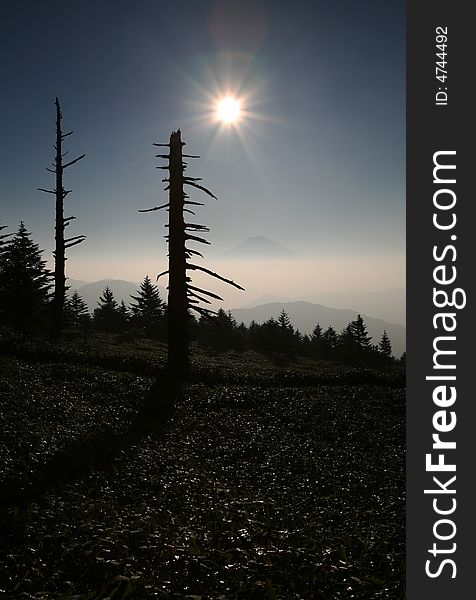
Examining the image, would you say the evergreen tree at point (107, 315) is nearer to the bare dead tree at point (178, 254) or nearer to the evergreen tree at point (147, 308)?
the evergreen tree at point (147, 308)

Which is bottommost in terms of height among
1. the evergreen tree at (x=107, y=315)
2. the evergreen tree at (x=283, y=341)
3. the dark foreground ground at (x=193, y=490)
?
the dark foreground ground at (x=193, y=490)

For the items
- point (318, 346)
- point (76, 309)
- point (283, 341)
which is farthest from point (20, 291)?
point (318, 346)

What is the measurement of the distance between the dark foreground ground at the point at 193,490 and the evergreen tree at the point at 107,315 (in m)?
36.9

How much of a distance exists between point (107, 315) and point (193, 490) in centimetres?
5102

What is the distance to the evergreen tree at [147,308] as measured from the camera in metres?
55.6

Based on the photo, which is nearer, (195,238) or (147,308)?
(195,238)

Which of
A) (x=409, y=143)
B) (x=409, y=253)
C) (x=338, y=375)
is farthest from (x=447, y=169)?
(x=338, y=375)

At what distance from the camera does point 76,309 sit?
4903 centimetres

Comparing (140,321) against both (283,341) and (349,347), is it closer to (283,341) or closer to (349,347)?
(283,341)

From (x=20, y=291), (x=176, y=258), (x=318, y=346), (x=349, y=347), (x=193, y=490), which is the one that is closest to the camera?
(x=193, y=490)

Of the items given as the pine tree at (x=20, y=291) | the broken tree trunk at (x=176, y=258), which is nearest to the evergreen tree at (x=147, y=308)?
the pine tree at (x=20, y=291)

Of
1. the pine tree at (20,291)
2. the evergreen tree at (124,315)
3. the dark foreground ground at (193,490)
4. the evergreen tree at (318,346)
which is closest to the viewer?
the dark foreground ground at (193,490)

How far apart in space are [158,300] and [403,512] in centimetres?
5280

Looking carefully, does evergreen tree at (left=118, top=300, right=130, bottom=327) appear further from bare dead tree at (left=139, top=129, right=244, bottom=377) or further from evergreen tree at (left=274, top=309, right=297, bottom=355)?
bare dead tree at (left=139, top=129, right=244, bottom=377)
